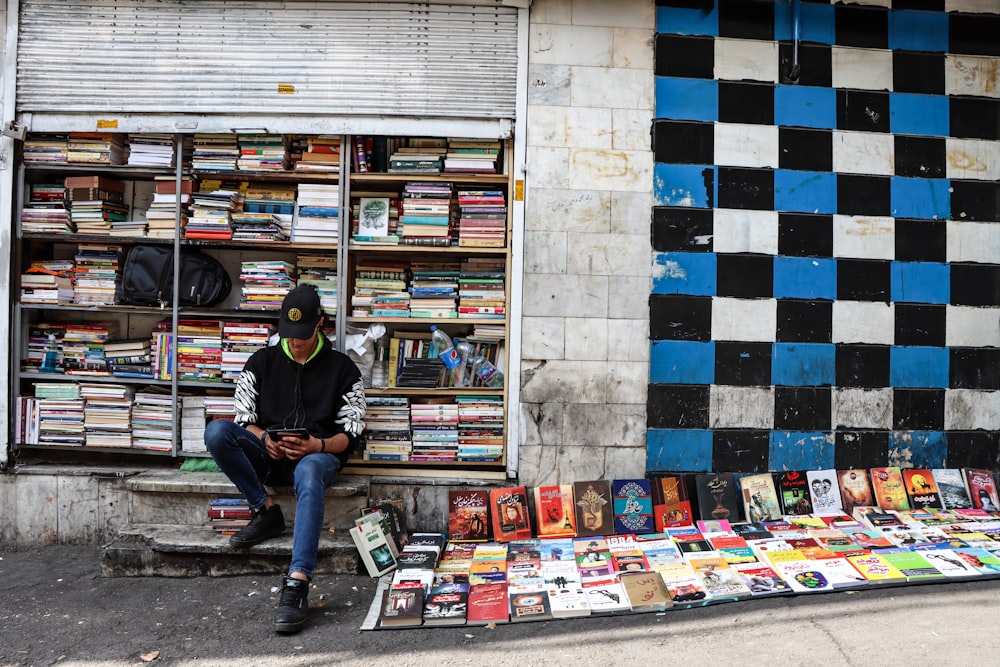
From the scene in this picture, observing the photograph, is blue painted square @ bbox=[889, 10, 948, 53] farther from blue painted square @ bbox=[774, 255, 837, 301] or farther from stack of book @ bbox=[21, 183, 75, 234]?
stack of book @ bbox=[21, 183, 75, 234]

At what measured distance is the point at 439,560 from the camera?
13.5 feet

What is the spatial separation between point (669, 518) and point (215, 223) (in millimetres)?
3385

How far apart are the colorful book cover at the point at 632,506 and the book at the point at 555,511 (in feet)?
0.87

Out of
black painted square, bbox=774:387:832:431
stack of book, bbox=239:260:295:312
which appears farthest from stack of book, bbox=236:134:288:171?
black painted square, bbox=774:387:832:431

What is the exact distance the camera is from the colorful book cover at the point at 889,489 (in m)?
4.67

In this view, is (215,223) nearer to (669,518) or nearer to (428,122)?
(428,122)

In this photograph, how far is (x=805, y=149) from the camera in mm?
4695

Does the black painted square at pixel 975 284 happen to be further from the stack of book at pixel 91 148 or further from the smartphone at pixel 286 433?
the stack of book at pixel 91 148

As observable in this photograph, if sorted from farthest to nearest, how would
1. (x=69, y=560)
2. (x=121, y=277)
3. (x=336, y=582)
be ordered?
1. (x=121, y=277)
2. (x=69, y=560)
3. (x=336, y=582)

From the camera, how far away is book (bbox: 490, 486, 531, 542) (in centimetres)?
442

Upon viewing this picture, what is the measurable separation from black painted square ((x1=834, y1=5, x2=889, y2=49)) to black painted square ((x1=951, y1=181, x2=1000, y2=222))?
104cm

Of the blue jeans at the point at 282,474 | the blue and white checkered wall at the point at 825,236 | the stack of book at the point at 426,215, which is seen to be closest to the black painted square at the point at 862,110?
the blue and white checkered wall at the point at 825,236

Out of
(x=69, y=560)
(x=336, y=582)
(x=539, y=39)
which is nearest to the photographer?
(x=336, y=582)

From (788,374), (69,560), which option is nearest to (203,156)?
(69,560)
